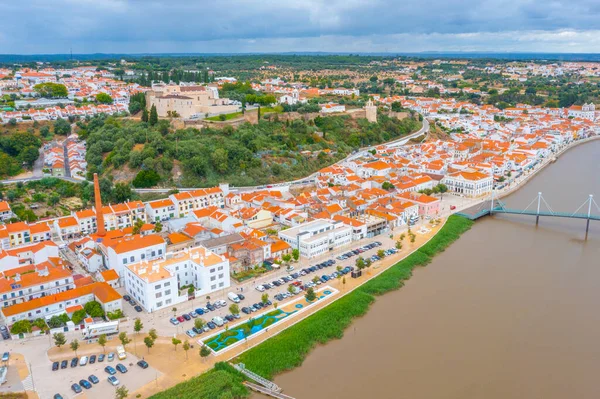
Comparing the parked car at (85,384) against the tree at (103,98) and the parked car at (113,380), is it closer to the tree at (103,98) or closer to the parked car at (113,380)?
the parked car at (113,380)

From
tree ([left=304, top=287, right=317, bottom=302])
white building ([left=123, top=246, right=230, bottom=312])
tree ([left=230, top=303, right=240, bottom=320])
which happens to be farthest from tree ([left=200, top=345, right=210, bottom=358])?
tree ([left=304, top=287, right=317, bottom=302])

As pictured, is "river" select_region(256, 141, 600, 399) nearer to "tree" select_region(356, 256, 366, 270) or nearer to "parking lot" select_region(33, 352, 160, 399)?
"tree" select_region(356, 256, 366, 270)

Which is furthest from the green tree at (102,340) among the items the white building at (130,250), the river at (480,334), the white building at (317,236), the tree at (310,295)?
the white building at (317,236)

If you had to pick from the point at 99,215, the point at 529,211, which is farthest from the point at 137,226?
the point at 529,211

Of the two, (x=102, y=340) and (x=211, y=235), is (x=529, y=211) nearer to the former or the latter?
(x=211, y=235)

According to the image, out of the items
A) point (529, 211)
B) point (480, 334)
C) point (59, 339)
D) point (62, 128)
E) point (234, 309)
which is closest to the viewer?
point (59, 339)

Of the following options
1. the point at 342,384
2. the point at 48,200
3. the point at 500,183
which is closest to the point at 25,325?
the point at 342,384
